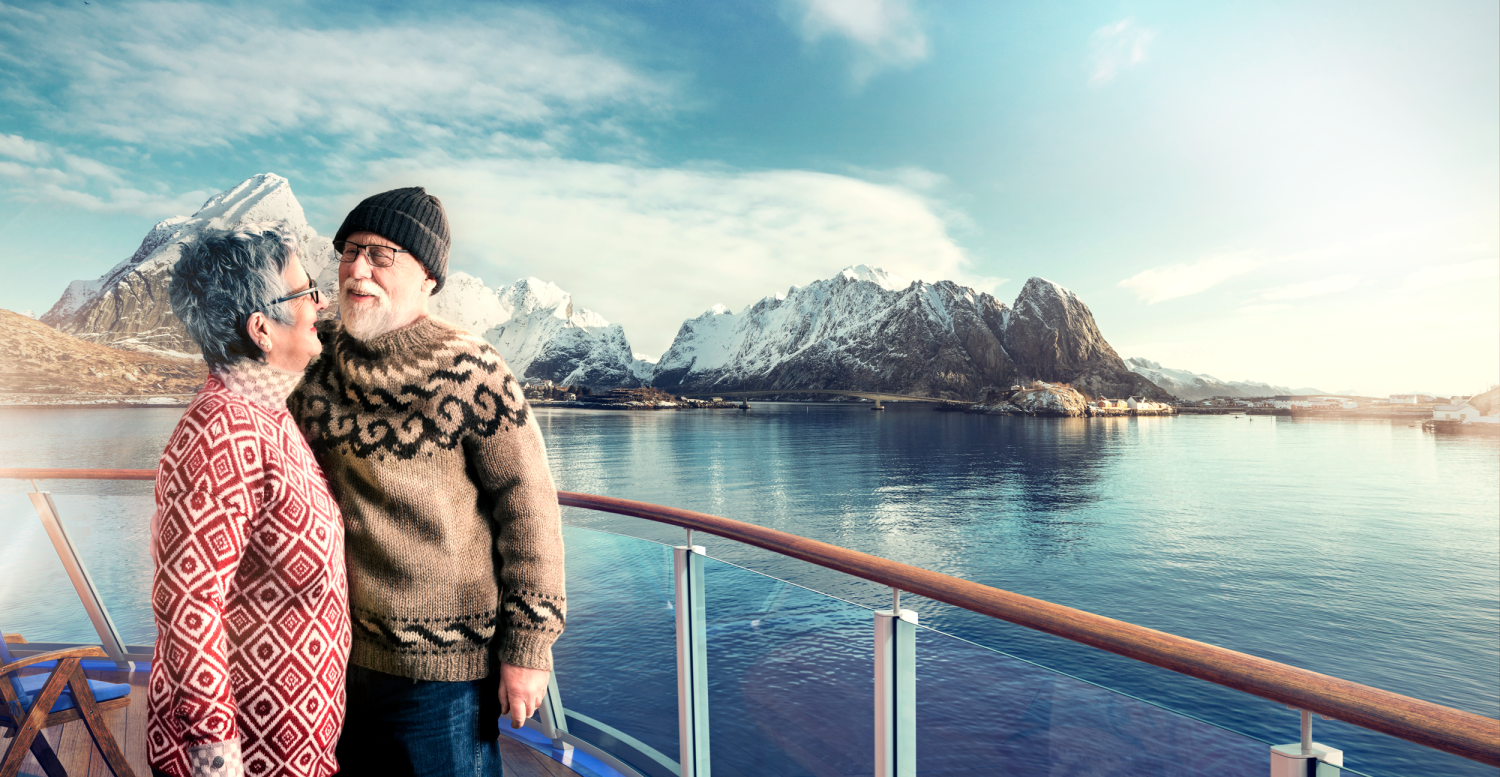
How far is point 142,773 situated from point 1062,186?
263 feet

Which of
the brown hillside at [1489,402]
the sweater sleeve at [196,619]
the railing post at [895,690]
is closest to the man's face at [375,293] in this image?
the sweater sleeve at [196,619]

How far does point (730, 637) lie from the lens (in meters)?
1.77

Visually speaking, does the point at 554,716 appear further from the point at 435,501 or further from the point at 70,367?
the point at 70,367

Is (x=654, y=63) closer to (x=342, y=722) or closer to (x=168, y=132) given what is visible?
(x=168, y=132)

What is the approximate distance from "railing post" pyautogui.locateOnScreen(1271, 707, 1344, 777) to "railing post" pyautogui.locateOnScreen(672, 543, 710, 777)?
122 cm

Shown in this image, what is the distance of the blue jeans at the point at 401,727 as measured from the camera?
108cm

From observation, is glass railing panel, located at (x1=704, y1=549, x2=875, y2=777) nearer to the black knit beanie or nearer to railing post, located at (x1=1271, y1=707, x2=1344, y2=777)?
railing post, located at (x1=1271, y1=707, x2=1344, y2=777)

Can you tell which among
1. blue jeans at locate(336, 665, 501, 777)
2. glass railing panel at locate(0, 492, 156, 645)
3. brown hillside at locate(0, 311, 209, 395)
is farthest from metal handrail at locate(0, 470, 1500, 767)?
brown hillside at locate(0, 311, 209, 395)

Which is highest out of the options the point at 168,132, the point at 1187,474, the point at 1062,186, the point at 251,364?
the point at 1062,186

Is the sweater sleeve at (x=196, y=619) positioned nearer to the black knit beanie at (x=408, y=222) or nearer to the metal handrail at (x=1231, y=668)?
the black knit beanie at (x=408, y=222)

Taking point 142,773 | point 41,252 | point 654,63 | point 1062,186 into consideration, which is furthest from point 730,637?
point 1062,186

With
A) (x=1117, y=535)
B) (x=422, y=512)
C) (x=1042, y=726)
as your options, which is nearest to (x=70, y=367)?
(x=422, y=512)

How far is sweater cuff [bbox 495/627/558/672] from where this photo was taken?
108cm

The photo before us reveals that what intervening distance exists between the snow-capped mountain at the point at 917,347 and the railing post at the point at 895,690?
13266 cm
